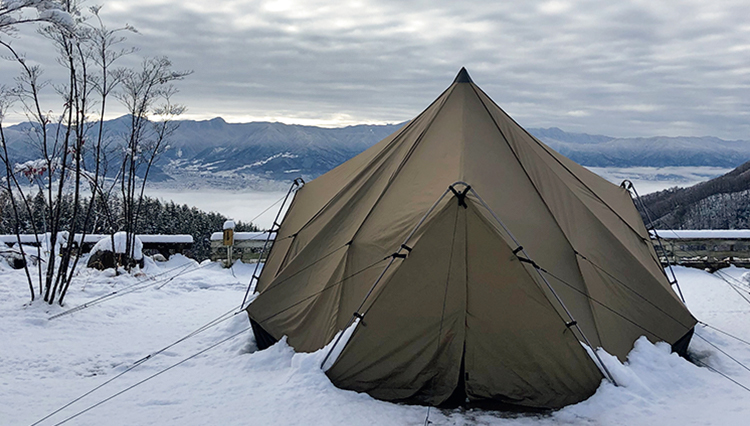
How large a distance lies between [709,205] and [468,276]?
73416mm

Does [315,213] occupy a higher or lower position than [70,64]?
lower

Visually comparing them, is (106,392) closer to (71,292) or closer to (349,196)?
(349,196)

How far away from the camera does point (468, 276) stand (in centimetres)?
452

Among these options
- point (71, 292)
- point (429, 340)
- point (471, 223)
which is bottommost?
point (71, 292)

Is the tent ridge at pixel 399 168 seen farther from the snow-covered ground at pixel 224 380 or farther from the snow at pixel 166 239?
the snow at pixel 166 239

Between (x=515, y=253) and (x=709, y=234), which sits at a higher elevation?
(x=515, y=253)

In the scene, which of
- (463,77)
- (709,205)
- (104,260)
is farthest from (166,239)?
(709,205)

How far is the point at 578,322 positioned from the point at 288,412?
258 cm

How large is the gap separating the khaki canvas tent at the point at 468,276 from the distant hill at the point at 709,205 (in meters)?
54.4

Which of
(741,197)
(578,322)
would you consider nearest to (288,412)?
(578,322)

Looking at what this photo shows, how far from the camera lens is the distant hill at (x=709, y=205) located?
61.1 meters

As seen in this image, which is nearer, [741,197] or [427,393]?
[427,393]

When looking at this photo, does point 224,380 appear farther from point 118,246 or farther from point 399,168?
point 118,246

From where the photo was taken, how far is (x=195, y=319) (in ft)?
23.1
